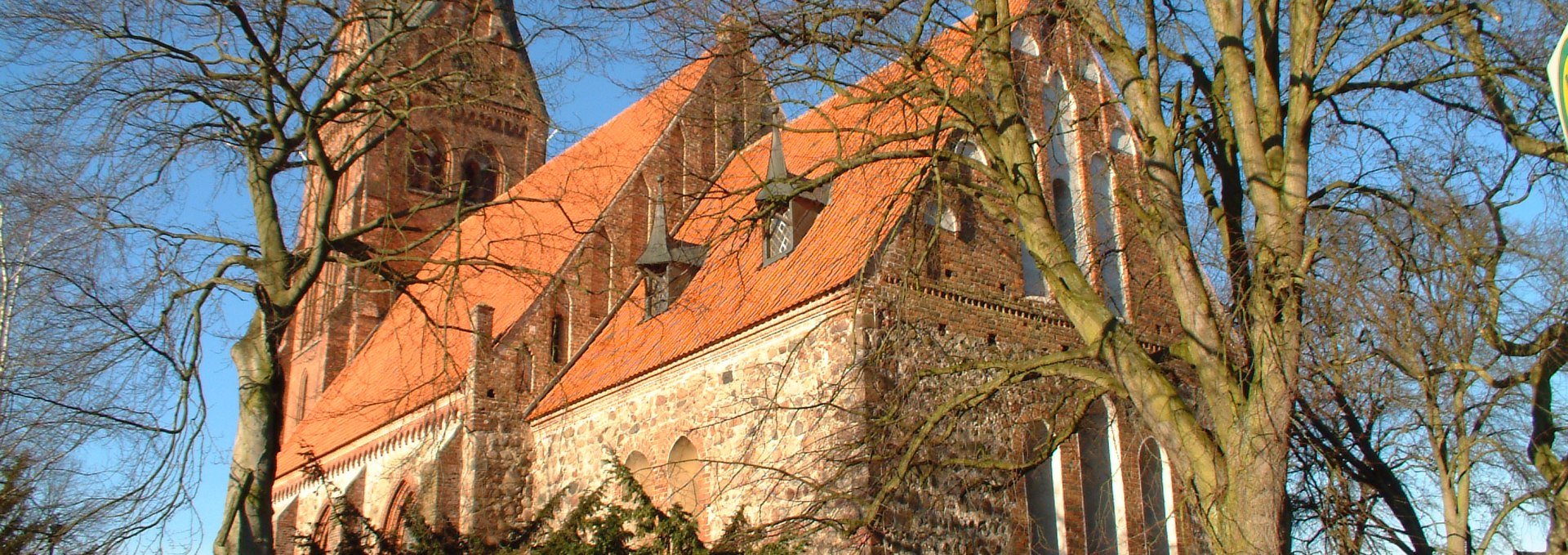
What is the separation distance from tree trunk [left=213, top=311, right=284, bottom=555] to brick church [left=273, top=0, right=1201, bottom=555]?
3.33 feet

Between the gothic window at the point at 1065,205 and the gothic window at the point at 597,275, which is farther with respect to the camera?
the gothic window at the point at 597,275

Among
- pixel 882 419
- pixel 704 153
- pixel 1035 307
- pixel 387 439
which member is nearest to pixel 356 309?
pixel 387 439

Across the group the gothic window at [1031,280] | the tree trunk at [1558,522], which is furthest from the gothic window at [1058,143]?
the tree trunk at [1558,522]

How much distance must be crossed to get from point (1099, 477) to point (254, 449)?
778 centimetres

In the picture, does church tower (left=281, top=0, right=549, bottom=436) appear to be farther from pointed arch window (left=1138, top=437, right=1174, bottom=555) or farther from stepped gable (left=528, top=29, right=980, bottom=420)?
pointed arch window (left=1138, top=437, right=1174, bottom=555)

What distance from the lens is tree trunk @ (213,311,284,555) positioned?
7062 millimetres

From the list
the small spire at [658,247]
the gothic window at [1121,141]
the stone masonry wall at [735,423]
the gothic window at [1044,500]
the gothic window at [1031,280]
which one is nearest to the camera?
the stone masonry wall at [735,423]

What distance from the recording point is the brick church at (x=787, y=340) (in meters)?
7.62

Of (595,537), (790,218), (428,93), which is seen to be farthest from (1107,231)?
(428,93)

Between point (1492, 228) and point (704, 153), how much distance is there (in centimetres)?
1198

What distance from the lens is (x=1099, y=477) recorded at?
11852 mm

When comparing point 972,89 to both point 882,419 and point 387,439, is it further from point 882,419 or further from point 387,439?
point 387,439

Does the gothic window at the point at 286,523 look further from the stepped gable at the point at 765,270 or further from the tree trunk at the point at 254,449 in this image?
the tree trunk at the point at 254,449

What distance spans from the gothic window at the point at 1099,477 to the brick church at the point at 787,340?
33 mm
